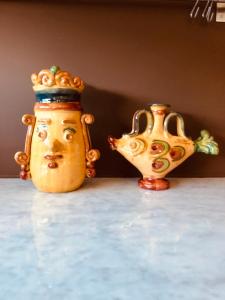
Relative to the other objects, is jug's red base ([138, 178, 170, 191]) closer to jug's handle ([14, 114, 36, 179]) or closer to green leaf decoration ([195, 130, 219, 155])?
green leaf decoration ([195, 130, 219, 155])

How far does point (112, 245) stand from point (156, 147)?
0.29 m

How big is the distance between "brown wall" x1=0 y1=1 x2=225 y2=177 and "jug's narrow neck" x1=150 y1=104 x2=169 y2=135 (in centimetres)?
10

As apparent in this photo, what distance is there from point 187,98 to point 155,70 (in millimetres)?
103

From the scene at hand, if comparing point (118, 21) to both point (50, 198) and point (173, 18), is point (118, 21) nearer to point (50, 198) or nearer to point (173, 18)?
point (173, 18)

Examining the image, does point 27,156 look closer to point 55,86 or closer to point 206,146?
point 55,86

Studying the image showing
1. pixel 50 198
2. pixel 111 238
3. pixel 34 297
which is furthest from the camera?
pixel 50 198

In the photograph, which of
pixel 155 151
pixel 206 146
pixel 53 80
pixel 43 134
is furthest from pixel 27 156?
pixel 206 146

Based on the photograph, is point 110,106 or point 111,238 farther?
point 110,106

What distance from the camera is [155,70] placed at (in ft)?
2.52

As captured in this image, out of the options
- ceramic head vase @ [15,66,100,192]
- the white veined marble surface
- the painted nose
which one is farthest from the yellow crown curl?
the white veined marble surface

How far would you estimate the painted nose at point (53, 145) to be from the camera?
624 mm

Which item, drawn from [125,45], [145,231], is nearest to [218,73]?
[125,45]

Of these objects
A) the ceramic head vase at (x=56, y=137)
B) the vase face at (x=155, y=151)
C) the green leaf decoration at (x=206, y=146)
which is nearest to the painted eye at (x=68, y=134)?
the ceramic head vase at (x=56, y=137)

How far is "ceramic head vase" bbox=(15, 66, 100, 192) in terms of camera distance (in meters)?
0.63
